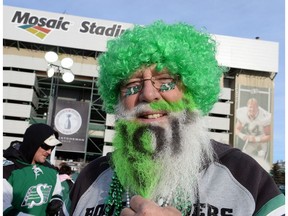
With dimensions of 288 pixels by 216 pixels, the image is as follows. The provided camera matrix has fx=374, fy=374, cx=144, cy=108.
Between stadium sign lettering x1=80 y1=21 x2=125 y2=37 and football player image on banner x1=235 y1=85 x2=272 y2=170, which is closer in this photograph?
stadium sign lettering x1=80 y1=21 x2=125 y2=37

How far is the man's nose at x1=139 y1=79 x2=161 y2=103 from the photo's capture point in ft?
5.25

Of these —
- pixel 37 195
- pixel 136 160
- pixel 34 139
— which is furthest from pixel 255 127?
pixel 136 160

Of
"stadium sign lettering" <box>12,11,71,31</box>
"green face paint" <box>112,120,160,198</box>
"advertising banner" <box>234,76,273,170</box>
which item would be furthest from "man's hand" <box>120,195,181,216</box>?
"advertising banner" <box>234,76,273,170</box>

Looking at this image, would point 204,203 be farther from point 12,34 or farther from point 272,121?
point 272,121

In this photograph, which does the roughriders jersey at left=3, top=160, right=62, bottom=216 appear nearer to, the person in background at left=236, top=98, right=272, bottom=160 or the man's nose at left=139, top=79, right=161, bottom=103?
the man's nose at left=139, top=79, right=161, bottom=103

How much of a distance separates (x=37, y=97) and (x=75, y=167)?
671 inches

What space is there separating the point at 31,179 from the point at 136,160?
2463mm

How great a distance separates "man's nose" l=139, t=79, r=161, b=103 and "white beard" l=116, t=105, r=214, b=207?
0.12 ft

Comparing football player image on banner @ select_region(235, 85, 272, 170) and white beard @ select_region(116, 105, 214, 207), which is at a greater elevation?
football player image on banner @ select_region(235, 85, 272, 170)

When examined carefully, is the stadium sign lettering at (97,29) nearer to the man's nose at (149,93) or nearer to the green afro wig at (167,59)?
the green afro wig at (167,59)

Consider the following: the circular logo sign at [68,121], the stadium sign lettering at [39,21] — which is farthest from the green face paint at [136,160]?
the stadium sign lettering at [39,21]

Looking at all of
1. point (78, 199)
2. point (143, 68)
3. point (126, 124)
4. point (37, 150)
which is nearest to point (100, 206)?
point (78, 199)

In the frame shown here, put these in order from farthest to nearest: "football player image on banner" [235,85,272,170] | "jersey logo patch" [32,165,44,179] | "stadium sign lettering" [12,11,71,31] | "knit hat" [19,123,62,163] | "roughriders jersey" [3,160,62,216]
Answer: "football player image on banner" [235,85,272,170], "stadium sign lettering" [12,11,71,31], "knit hat" [19,123,62,163], "jersey logo patch" [32,165,44,179], "roughriders jersey" [3,160,62,216]

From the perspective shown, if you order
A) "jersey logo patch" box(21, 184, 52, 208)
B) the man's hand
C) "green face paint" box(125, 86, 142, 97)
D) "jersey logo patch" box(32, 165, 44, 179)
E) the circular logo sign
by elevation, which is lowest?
"jersey logo patch" box(21, 184, 52, 208)
